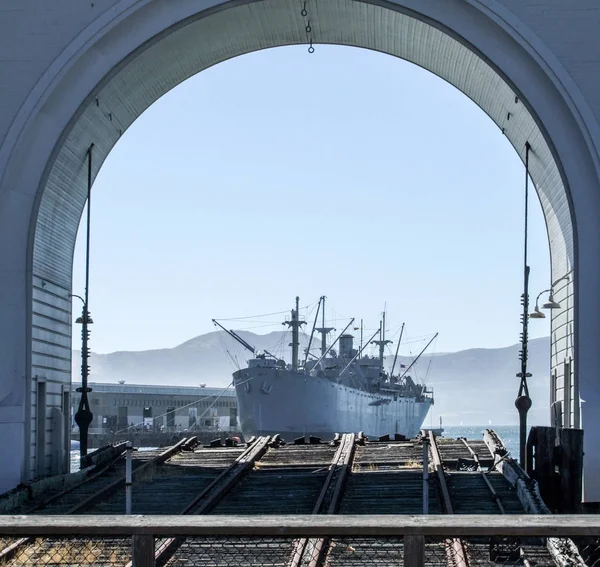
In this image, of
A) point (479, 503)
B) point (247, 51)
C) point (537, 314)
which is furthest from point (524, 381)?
point (247, 51)

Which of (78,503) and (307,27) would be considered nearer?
(78,503)

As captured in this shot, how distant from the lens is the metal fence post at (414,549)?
5371 mm

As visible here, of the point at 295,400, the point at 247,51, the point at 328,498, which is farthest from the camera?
the point at 295,400

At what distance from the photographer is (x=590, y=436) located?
15.7 m

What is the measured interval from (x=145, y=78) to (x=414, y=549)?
14.8m

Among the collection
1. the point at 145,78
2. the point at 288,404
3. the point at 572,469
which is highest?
the point at 145,78

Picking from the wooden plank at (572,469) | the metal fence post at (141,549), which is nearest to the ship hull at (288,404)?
the wooden plank at (572,469)

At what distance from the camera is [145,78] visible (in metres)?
18.9

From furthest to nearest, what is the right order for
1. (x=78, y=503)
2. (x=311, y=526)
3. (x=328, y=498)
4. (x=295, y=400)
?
(x=295, y=400) < (x=78, y=503) < (x=328, y=498) < (x=311, y=526)

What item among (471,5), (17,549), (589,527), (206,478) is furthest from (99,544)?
(471,5)

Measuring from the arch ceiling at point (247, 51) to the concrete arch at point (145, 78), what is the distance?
1.9 inches

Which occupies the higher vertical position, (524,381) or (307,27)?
(307,27)

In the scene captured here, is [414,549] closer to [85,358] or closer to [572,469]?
[572,469]

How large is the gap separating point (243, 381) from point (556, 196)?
51408 millimetres
